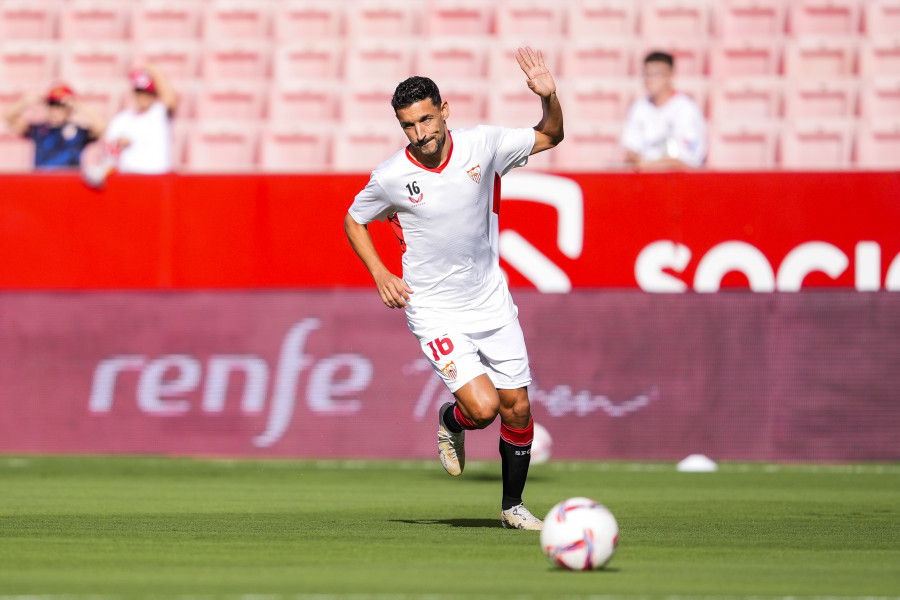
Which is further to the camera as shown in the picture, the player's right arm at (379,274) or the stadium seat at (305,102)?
the stadium seat at (305,102)

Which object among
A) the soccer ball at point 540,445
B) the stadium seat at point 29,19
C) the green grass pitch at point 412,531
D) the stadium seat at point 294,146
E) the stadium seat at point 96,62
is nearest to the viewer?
the green grass pitch at point 412,531

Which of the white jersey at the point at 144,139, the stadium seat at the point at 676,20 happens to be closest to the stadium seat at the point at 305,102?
the white jersey at the point at 144,139

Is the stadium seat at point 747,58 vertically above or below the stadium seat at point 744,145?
above

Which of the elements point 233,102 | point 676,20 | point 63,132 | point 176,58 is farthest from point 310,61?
point 676,20

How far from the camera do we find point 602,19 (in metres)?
18.4

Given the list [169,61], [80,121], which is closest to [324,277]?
[80,121]

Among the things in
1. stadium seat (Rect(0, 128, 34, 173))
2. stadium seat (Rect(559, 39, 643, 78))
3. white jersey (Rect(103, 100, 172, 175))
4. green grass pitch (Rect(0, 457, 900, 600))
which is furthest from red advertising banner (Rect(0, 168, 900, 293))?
stadium seat (Rect(559, 39, 643, 78))

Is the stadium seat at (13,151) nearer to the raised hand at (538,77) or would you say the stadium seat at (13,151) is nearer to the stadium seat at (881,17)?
the stadium seat at (881,17)

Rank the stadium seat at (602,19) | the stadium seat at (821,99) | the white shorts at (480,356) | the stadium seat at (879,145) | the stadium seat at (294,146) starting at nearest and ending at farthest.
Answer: the white shorts at (480,356) → the stadium seat at (879,145) → the stadium seat at (821,99) → the stadium seat at (294,146) → the stadium seat at (602,19)

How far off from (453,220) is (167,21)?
11.8 m

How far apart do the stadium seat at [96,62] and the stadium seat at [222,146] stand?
5.92 ft

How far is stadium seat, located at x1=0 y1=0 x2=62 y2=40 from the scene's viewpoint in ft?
64.7

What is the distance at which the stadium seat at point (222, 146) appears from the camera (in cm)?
1791

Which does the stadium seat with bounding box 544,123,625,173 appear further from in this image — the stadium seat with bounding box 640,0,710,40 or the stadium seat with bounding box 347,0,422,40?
the stadium seat with bounding box 347,0,422,40
